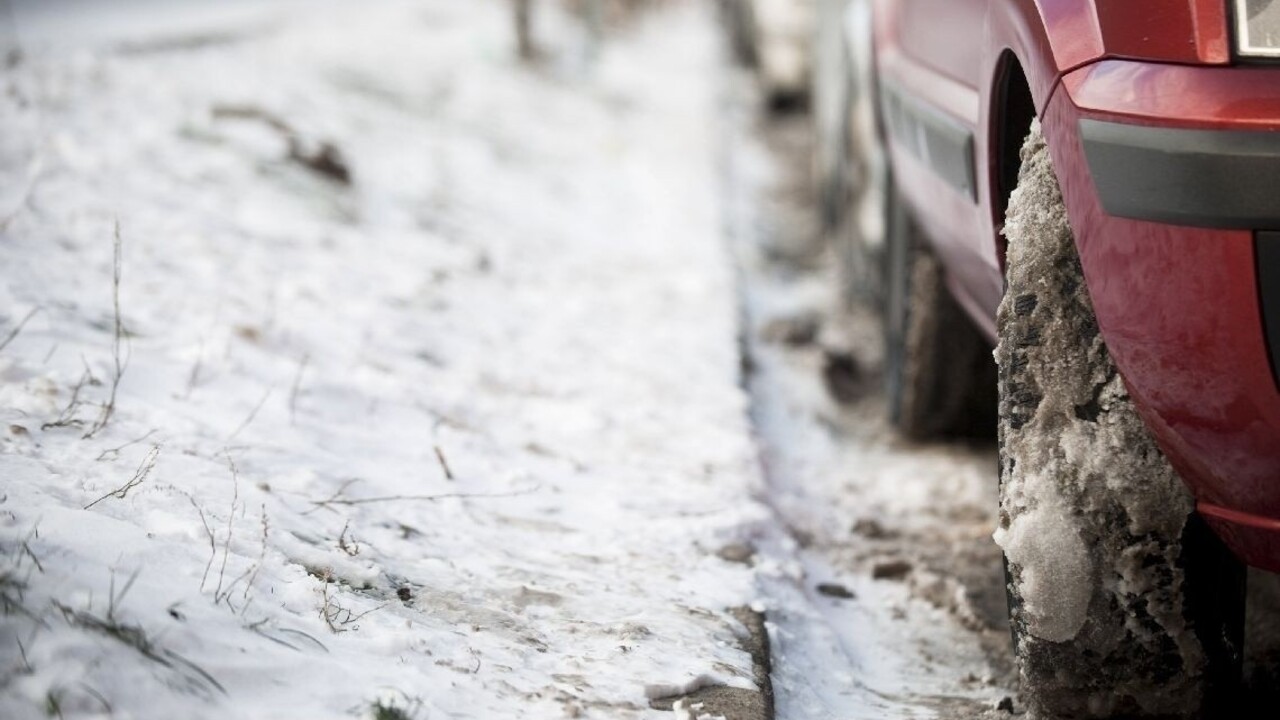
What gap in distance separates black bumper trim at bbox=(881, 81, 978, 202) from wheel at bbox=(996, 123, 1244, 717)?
48 cm

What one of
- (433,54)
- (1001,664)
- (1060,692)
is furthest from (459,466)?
(433,54)

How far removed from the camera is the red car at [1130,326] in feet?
5.75

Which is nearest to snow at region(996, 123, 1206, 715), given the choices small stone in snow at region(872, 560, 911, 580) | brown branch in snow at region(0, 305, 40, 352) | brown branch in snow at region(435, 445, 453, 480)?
small stone in snow at region(872, 560, 911, 580)

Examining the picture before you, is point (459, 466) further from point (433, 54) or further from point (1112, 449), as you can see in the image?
point (433, 54)

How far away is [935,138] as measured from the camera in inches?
116

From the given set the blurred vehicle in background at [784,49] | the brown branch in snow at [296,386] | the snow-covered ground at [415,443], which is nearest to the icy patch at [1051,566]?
the snow-covered ground at [415,443]

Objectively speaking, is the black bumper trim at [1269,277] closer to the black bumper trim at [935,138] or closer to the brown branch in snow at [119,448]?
the black bumper trim at [935,138]

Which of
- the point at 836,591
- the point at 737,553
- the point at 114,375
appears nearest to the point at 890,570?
the point at 836,591

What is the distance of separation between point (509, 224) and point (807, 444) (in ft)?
7.26

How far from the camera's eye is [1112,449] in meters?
2.04

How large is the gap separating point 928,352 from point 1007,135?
1533 millimetres

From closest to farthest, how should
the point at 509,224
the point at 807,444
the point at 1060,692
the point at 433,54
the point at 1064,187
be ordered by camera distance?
the point at 1064,187 → the point at 1060,692 → the point at 807,444 → the point at 509,224 → the point at 433,54

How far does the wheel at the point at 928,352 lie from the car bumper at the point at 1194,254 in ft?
6.20

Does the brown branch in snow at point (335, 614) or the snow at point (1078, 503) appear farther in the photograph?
the brown branch in snow at point (335, 614)
